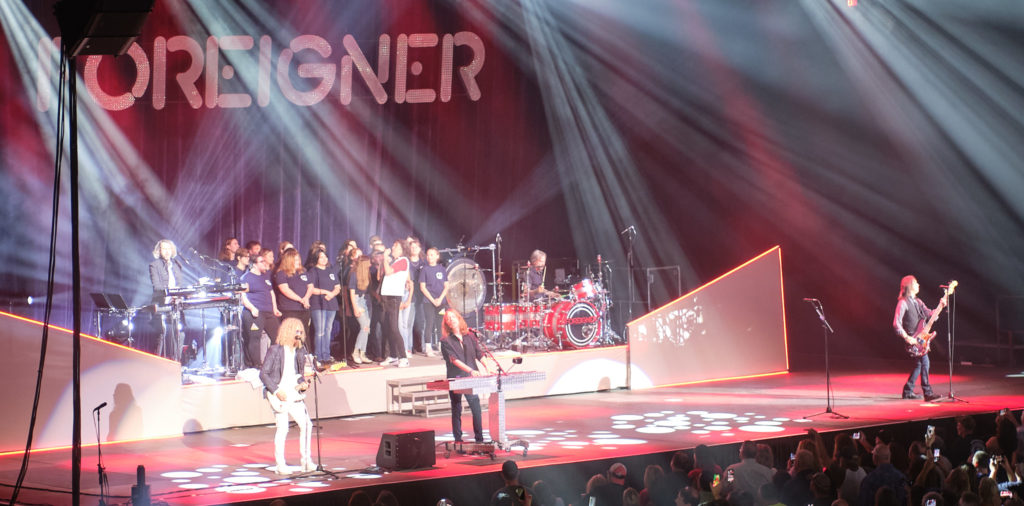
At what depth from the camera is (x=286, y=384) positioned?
9.95 metres

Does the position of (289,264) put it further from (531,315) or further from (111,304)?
(531,315)

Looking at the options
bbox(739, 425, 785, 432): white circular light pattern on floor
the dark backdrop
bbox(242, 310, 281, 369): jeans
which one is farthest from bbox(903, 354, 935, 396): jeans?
bbox(242, 310, 281, 369): jeans

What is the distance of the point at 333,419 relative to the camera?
13.7 meters

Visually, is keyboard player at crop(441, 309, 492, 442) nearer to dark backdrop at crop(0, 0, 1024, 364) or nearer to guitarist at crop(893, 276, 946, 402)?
guitarist at crop(893, 276, 946, 402)

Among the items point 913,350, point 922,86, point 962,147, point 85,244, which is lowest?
point 913,350

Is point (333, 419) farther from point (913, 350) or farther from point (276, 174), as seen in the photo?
point (913, 350)

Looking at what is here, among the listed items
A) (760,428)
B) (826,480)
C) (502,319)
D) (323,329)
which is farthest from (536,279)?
(826,480)

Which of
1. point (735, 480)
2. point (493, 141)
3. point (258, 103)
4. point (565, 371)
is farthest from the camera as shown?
point (493, 141)

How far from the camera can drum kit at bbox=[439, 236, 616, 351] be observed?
1664cm

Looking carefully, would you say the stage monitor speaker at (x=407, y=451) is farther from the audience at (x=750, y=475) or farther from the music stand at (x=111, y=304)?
the music stand at (x=111, y=304)

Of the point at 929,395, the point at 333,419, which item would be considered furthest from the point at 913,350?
the point at 333,419

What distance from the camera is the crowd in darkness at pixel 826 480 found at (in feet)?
20.9

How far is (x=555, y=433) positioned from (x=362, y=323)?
4.25 meters

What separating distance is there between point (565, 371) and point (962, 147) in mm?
7154
